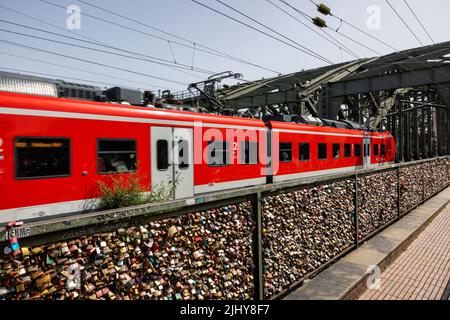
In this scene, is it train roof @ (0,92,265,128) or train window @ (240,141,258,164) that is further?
train window @ (240,141,258,164)

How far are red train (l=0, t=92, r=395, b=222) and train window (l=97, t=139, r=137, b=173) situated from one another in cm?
2

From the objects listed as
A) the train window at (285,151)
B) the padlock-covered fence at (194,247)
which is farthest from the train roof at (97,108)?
the padlock-covered fence at (194,247)

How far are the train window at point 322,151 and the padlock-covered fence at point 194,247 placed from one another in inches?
302

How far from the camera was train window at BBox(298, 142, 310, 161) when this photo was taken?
13.0m

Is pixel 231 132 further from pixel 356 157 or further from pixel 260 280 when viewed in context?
pixel 356 157

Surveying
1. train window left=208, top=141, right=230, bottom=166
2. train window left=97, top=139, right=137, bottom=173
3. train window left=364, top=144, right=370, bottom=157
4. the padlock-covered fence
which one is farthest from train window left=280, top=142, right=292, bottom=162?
train window left=364, top=144, right=370, bottom=157

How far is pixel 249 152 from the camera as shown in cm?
1092

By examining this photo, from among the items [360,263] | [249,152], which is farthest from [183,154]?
[360,263]

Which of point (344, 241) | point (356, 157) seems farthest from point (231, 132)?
point (356, 157)

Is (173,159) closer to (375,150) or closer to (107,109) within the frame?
(107,109)

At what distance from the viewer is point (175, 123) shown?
8.62 meters

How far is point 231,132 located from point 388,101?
94.9 feet

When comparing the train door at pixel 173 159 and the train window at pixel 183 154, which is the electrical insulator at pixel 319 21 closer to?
the train door at pixel 173 159

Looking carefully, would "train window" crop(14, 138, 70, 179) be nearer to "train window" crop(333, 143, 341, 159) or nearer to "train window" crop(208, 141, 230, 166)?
"train window" crop(208, 141, 230, 166)
